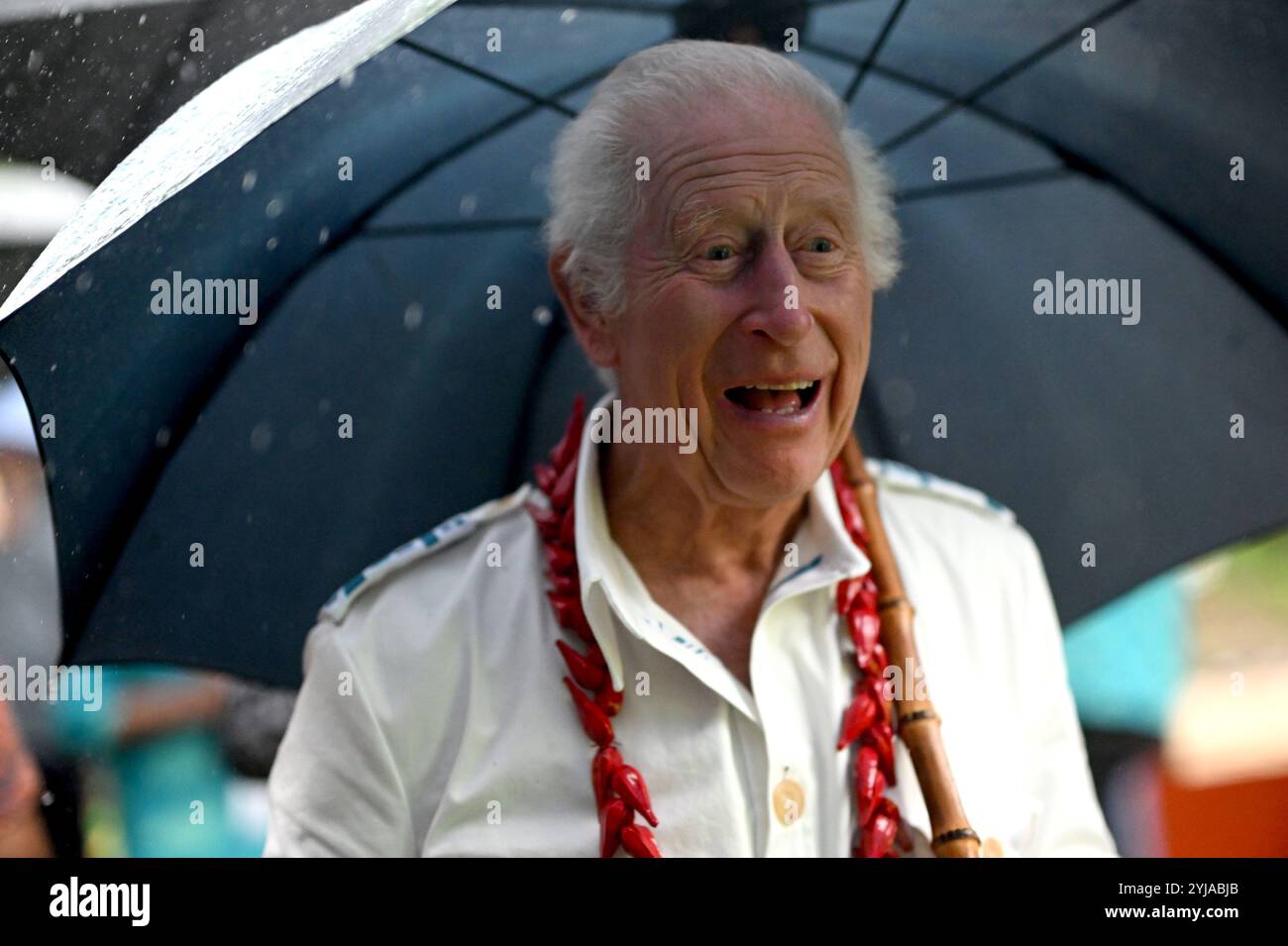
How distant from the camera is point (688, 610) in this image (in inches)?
76.0

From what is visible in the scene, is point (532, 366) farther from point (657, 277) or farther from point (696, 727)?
point (696, 727)

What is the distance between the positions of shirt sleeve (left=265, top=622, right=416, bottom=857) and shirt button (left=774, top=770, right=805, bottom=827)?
576 mm

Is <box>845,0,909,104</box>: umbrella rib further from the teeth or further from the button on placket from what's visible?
the button on placket

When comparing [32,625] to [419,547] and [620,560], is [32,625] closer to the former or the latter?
[419,547]

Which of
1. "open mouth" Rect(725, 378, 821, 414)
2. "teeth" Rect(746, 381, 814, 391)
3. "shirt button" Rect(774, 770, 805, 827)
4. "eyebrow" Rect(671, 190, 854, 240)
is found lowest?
"shirt button" Rect(774, 770, 805, 827)

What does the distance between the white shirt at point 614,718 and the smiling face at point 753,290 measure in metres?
0.22

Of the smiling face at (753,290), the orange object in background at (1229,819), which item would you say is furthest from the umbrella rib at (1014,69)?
the orange object in background at (1229,819)

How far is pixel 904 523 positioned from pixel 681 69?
33.7 inches

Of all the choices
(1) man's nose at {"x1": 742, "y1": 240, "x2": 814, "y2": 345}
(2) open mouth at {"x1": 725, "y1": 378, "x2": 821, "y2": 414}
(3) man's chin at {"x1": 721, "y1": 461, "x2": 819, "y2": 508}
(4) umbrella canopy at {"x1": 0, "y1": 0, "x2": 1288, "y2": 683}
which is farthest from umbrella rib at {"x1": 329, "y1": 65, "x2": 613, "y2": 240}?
(3) man's chin at {"x1": 721, "y1": 461, "x2": 819, "y2": 508}

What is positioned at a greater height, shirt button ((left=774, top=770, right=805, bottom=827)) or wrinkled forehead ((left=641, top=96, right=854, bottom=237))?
wrinkled forehead ((left=641, top=96, right=854, bottom=237))

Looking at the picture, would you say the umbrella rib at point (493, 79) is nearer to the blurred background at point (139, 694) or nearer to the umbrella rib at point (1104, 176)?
the blurred background at point (139, 694)

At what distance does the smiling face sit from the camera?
69.6 inches

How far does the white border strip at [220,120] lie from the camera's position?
6.16ft
